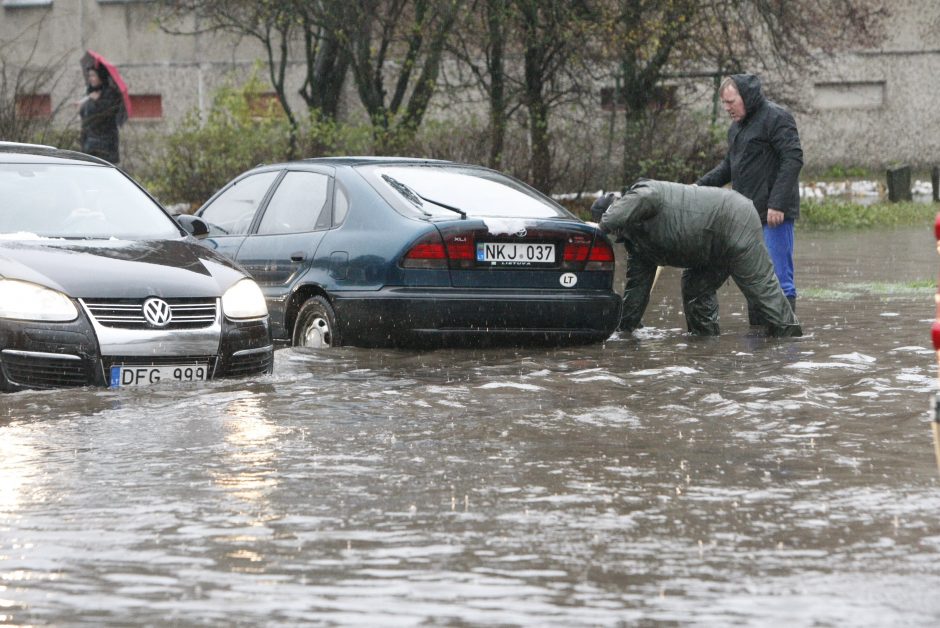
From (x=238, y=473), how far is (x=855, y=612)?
2.68 m

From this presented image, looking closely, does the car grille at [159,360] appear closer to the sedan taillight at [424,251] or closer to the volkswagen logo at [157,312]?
the volkswagen logo at [157,312]

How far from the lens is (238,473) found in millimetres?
6156

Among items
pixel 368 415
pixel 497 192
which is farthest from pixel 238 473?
pixel 497 192

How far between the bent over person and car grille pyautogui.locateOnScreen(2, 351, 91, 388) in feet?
12.6

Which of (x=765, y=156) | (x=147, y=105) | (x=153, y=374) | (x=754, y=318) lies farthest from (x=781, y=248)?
(x=147, y=105)

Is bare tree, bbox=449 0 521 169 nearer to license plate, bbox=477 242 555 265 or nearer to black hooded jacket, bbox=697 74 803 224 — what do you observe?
black hooded jacket, bbox=697 74 803 224

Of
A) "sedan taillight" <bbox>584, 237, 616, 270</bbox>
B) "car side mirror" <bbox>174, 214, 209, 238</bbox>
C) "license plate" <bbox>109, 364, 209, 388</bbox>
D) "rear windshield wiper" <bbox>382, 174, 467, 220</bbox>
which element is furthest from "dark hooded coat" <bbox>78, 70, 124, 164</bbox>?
"license plate" <bbox>109, 364, 209, 388</bbox>

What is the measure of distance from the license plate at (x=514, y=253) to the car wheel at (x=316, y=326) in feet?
3.28

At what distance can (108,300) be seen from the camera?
7961mm

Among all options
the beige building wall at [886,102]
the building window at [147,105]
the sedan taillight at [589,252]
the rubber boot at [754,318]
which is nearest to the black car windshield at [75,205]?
the sedan taillight at [589,252]

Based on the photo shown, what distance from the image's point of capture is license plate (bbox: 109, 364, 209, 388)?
7949 millimetres

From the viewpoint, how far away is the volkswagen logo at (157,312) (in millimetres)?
8055

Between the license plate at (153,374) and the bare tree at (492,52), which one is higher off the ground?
the bare tree at (492,52)

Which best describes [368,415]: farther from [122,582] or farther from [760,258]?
[760,258]
